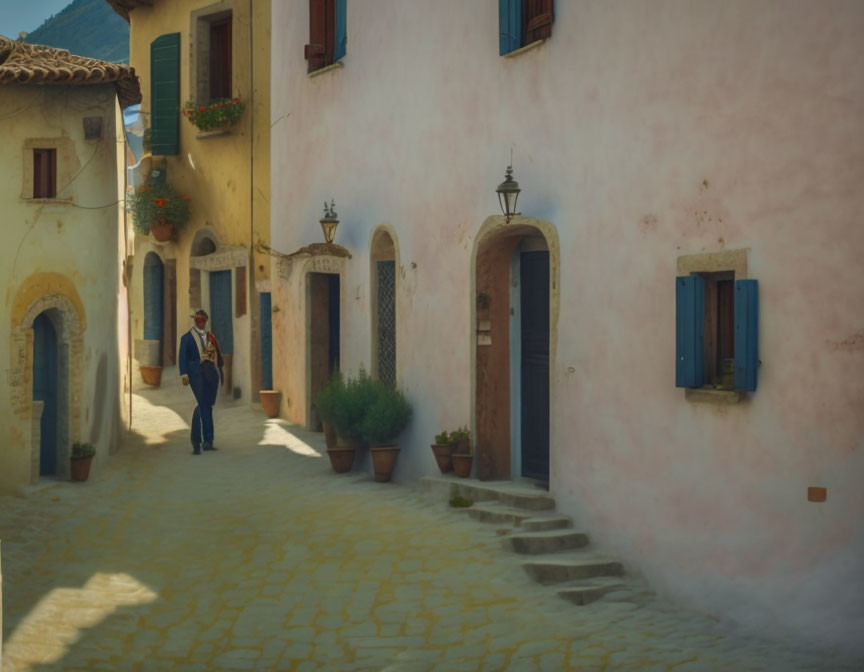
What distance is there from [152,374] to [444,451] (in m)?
10.7

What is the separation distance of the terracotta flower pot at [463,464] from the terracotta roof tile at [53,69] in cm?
571

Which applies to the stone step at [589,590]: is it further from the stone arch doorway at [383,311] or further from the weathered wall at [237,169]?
the weathered wall at [237,169]

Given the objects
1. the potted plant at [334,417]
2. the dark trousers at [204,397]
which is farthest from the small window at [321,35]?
the potted plant at [334,417]

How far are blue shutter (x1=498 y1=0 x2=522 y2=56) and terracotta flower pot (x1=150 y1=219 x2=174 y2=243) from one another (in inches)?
428

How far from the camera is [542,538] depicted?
9.61m

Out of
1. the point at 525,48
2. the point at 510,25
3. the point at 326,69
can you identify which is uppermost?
the point at 326,69

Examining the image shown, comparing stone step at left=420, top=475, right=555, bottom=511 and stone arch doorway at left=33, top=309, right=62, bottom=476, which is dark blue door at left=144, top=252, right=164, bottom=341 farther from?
stone step at left=420, top=475, right=555, bottom=511

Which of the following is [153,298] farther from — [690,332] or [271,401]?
[690,332]

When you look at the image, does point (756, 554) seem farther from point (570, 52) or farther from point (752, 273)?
point (570, 52)

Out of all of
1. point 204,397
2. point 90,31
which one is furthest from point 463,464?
point 90,31

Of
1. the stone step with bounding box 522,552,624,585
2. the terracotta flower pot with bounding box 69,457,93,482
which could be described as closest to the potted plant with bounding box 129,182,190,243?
the terracotta flower pot with bounding box 69,457,93,482

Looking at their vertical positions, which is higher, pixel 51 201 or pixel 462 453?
pixel 51 201

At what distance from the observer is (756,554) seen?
7.93 metres

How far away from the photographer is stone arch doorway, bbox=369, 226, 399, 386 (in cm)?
1425
